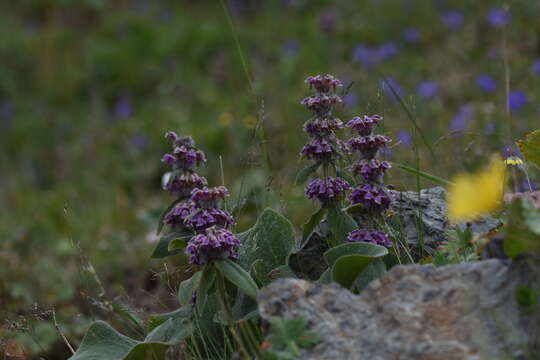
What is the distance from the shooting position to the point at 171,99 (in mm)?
6449

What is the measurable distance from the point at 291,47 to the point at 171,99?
1173 mm

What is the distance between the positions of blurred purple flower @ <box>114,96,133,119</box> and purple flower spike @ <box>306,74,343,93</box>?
4910 mm

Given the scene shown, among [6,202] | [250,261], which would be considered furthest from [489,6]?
[250,261]

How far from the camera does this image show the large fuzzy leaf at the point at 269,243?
1.94 meters

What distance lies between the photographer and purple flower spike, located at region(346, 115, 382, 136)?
1.75 metres

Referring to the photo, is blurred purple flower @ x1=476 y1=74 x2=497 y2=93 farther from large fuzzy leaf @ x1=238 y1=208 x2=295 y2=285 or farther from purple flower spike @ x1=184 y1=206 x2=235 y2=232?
purple flower spike @ x1=184 y1=206 x2=235 y2=232

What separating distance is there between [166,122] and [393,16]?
2.44 metres

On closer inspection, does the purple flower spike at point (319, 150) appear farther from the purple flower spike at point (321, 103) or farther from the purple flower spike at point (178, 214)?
the purple flower spike at point (178, 214)

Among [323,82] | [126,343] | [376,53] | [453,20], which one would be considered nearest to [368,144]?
[323,82]

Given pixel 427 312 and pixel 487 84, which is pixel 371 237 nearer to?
pixel 427 312

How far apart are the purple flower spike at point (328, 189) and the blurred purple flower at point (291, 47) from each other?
4.59 metres

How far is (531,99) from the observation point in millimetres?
4363

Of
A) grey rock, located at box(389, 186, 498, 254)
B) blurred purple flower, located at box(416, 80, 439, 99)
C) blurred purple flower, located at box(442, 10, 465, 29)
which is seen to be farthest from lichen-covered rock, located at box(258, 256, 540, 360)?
Answer: blurred purple flower, located at box(442, 10, 465, 29)

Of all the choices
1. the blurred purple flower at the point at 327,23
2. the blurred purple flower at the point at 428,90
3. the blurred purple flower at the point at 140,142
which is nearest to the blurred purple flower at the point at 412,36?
the blurred purple flower at the point at 327,23
